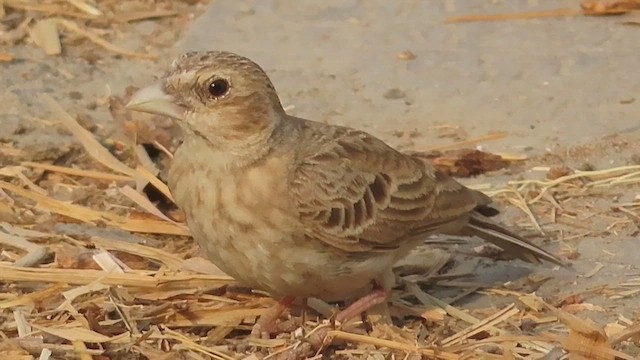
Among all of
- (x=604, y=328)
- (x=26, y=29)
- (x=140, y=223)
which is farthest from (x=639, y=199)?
(x=26, y=29)

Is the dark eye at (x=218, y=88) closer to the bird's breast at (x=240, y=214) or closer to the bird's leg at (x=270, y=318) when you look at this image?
the bird's breast at (x=240, y=214)

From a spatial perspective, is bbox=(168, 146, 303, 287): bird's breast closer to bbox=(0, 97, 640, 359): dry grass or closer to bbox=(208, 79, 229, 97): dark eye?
bbox=(208, 79, 229, 97): dark eye

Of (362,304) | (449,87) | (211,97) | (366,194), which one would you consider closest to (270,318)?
(362,304)

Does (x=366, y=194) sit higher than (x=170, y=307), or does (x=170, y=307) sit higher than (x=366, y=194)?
(x=366, y=194)

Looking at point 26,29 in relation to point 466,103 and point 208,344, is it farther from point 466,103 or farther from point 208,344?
point 208,344

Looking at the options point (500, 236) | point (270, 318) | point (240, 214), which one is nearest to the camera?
point (240, 214)

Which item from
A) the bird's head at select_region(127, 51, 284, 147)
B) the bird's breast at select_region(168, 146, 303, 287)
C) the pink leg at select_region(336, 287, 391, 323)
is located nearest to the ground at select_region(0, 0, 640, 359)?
the pink leg at select_region(336, 287, 391, 323)

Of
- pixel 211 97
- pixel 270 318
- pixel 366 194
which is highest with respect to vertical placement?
pixel 211 97

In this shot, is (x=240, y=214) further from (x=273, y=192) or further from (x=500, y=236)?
(x=500, y=236)
